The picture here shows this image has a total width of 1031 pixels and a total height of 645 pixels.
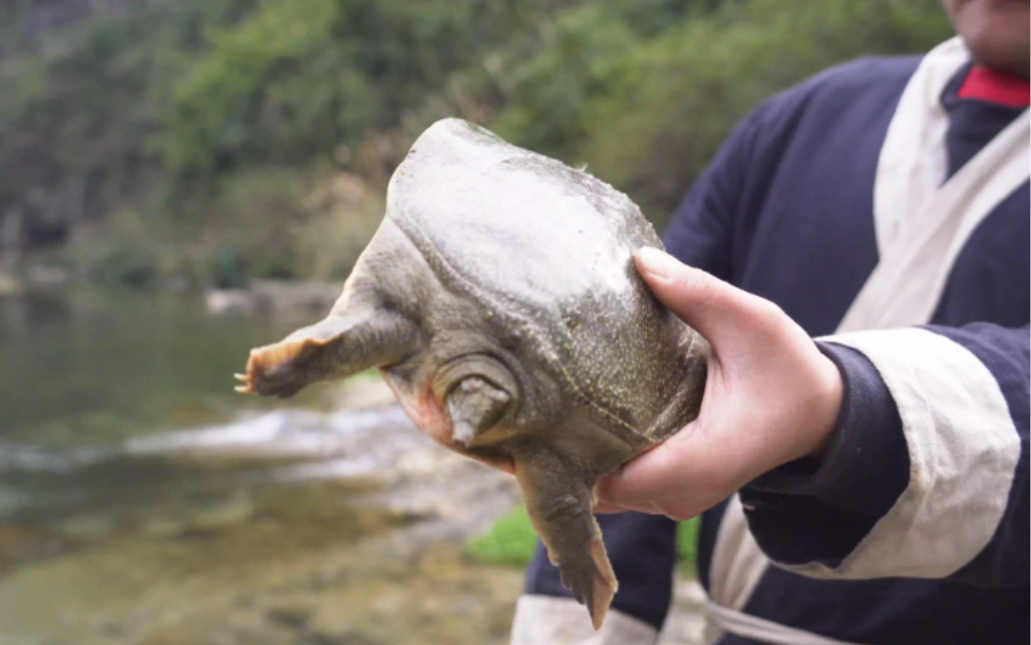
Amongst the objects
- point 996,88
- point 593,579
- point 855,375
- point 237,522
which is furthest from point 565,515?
point 237,522

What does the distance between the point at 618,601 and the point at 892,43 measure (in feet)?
46.1

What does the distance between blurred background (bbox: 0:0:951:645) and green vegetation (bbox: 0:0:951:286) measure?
95 millimetres

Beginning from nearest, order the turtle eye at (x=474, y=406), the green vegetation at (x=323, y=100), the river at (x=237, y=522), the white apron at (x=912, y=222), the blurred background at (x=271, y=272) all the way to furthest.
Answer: the turtle eye at (x=474, y=406) → the white apron at (x=912, y=222) → the river at (x=237, y=522) → the blurred background at (x=271, y=272) → the green vegetation at (x=323, y=100)

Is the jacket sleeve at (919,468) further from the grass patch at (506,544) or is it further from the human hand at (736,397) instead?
the grass patch at (506,544)

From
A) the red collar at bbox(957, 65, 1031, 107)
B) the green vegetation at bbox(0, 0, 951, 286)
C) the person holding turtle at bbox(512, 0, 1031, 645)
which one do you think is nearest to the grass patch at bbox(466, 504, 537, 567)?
the person holding turtle at bbox(512, 0, 1031, 645)

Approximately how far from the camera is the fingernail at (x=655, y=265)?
1.23 m

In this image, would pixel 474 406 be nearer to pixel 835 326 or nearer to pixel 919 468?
pixel 919 468

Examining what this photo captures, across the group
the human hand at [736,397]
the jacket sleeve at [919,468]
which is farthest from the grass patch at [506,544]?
the human hand at [736,397]

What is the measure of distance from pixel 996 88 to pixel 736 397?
3.72ft

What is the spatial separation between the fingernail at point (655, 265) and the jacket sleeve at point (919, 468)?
25 cm

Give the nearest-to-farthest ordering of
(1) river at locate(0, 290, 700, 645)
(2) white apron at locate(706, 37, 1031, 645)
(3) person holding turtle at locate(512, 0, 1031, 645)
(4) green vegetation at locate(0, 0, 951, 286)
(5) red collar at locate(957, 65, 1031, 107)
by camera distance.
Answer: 1. (3) person holding turtle at locate(512, 0, 1031, 645)
2. (2) white apron at locate(706, 37, 1031, 645)
3. (5) red collar at locate(957, 65, 1031, 107)
4. (1) river at locate(0, 290, 700, 645)
5. (4) green vegetation at locate(0, 0, 951, 286)

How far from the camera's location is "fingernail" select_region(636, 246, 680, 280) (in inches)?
48.5

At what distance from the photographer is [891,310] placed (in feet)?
6.00

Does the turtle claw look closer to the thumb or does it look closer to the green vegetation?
the thumb
